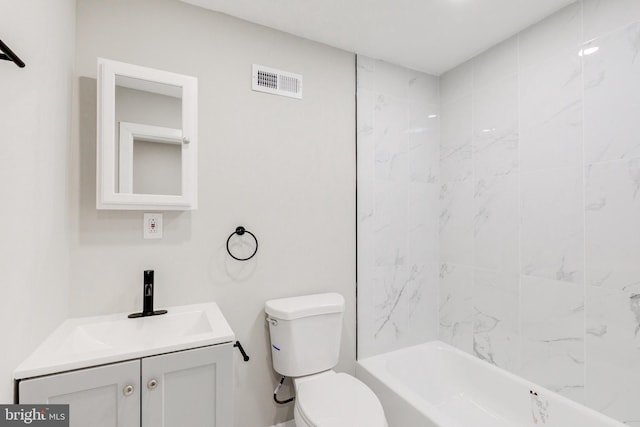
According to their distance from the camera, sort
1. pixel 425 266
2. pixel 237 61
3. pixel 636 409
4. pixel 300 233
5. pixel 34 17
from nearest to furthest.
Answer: pixel 34 17 < pixel 636 409 < pixel 237 61 < pixel 300 233 < pixel 425 266

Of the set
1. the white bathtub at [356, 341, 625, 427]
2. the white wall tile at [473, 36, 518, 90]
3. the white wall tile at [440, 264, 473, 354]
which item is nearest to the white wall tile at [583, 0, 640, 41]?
the white wall tile at [473, 36, 518, 90]

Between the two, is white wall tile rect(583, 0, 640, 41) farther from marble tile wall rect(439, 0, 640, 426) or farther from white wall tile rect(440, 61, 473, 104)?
white wall tile rect(440, 61, 473, 104)

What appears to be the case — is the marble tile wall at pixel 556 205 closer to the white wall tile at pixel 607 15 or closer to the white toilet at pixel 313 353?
the white wall tile at pixel 607 15

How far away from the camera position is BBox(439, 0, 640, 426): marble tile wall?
1406 mm

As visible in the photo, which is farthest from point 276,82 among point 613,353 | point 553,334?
point 613,353

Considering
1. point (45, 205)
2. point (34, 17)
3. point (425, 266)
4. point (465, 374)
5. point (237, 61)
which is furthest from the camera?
point (425, 266)

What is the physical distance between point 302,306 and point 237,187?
760 mm

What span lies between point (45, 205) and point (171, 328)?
0.72 meters

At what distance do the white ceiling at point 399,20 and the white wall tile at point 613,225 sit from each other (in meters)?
0.94

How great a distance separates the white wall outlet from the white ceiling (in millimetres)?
1135

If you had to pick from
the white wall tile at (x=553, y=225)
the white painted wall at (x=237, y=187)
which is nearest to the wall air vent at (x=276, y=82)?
the white painted wall at (x=237, y=187)

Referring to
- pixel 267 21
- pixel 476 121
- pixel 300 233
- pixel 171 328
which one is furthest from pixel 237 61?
pixel 476 121

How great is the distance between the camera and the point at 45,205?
3.67ft

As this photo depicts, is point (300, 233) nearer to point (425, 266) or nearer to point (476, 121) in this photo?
point (425, 266)
